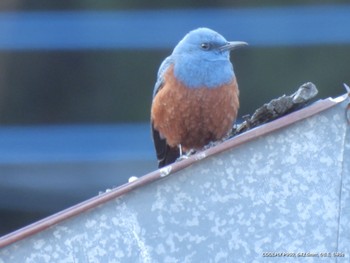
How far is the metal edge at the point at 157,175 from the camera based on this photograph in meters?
3.31

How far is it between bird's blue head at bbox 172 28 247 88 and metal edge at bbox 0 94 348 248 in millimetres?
1815

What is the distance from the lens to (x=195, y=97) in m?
5.16

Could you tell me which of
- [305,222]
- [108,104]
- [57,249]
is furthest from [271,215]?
[108,104]

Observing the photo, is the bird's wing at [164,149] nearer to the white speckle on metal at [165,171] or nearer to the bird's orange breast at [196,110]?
the bird's orange breast at [196,110]

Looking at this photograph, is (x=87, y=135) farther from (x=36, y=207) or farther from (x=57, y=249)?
(x=57, y=249)

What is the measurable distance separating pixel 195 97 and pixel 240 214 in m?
1.85

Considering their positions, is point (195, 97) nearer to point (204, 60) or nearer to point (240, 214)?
point (204, 60)

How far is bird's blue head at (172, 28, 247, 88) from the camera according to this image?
5184 millimetres

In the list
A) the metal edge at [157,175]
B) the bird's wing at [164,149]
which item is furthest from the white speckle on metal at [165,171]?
the bird's wing at [164,149]

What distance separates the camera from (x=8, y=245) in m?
Answer: 3.33

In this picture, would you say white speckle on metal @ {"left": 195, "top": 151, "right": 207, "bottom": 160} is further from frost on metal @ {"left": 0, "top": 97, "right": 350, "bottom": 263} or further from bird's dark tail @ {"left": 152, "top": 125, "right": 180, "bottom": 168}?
bird's dark tail @ {"left": 152, "top": 125, "right": 180, "bottom": 168}

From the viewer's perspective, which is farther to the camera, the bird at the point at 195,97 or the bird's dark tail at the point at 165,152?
the bird's dark tail at the point at 165,152

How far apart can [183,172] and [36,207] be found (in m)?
4.94

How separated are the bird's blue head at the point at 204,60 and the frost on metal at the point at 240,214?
183 centimetres
